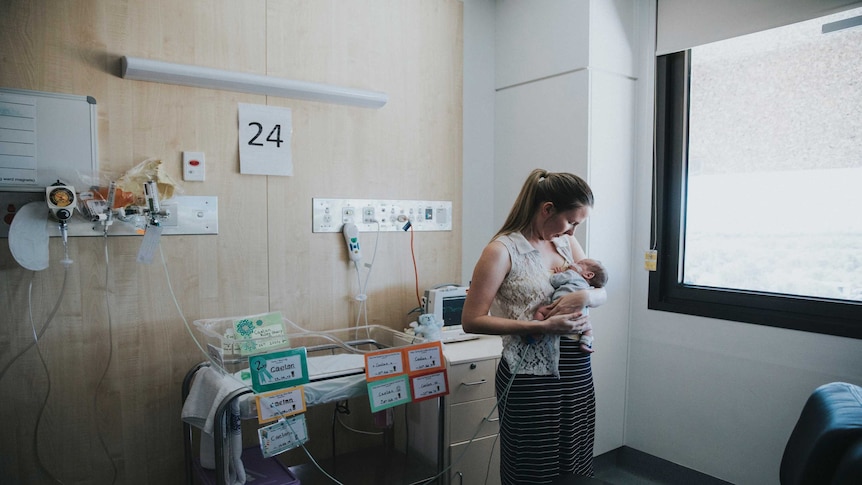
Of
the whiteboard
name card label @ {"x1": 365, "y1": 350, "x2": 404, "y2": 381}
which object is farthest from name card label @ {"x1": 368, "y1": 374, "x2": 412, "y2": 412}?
the whiteboard

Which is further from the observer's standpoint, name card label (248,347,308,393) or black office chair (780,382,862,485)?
name card label (248,347,308,393)

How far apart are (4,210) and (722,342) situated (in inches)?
117

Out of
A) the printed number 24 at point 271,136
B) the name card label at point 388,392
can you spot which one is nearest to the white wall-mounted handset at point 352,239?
the printed number 24 at point 271,136

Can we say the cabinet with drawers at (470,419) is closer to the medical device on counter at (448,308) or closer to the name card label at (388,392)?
the medical device on counter at (448,308)

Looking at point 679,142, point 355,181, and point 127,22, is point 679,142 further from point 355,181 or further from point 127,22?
point 127,22

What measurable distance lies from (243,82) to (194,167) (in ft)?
1.35

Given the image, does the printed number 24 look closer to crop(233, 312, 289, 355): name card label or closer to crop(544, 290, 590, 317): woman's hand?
crop(233, 312, 289, 355): name card label

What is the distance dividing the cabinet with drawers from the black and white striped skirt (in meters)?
0.53

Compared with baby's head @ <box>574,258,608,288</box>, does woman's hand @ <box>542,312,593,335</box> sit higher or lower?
lower

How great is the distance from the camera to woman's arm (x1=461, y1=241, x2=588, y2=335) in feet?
5.16

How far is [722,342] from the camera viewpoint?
2420mm

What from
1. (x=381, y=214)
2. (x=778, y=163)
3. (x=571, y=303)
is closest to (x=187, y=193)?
(x=381, y=214)

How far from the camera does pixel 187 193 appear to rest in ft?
7.04

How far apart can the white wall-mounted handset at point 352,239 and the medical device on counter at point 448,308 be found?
0.40m
